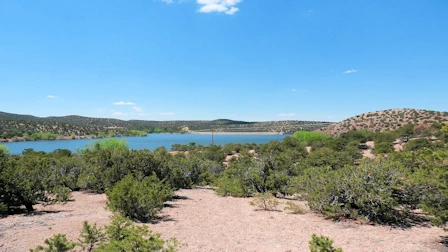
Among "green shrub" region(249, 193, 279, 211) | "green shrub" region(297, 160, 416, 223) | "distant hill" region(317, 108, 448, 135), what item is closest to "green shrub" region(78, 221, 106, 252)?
"green shrub" region(249, 193, 279, 211)

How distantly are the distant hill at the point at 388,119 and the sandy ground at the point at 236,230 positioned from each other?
76.5m

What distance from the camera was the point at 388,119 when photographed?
89688mm

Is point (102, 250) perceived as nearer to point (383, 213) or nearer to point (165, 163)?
point (383, 213)

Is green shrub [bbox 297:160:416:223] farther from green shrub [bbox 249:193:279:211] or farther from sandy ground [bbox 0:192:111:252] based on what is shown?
A: sandy ground [bbox 0:192:111:252]

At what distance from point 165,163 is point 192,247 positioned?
9.86 meters

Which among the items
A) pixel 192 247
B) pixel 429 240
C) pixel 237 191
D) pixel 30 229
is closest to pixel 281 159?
pixel 237 191

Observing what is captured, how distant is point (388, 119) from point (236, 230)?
311ft

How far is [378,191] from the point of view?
32.0 ft

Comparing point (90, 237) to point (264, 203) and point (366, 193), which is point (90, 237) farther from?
point (366, 193)

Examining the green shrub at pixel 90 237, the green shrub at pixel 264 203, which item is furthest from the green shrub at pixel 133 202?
the green shrub at pixel 264 203

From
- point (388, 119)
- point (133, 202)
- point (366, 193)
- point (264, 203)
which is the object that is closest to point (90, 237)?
point (133, 202)

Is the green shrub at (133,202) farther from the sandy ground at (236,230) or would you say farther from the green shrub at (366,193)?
the green shrub at (366,193)

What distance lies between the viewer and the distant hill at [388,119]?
7826 centimetres

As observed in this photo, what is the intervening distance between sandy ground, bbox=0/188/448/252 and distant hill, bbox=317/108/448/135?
76.5 metres
